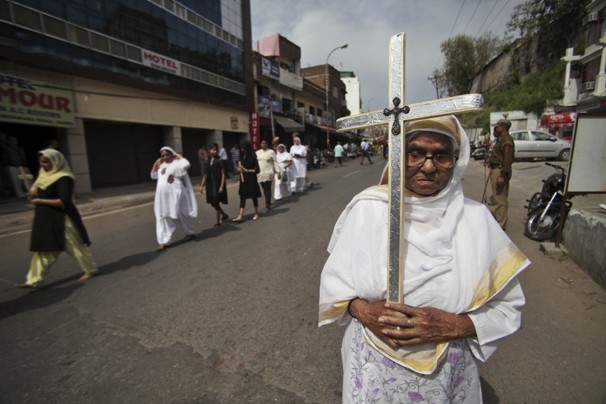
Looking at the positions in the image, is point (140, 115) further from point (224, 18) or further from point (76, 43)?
point (224, 18)

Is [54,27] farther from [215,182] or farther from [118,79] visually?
[215,182]

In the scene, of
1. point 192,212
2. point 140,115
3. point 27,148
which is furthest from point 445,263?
point 140,115

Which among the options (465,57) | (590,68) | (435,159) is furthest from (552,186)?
(465,57)

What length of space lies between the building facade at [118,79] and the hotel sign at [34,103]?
1.0 inches

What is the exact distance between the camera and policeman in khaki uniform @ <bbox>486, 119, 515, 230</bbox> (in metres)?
5.19

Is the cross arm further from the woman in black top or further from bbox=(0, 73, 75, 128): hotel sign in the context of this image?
bbox=(0, 73, 75, 128): hotel sign

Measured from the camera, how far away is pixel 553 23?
2589 centimetres

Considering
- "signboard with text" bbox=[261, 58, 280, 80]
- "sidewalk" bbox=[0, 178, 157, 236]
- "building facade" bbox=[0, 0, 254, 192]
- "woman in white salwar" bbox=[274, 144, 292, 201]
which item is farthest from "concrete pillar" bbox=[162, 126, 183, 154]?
"signboard with text" bbox=[261, 58, 280, 80]

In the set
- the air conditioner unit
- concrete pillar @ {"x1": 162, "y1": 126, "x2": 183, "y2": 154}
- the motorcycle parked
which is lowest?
the motorcycle parked

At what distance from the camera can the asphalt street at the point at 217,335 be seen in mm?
2148

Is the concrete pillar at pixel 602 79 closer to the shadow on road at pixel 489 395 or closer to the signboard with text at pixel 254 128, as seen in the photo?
the signboard with text at pixel 254 128

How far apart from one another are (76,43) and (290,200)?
9047mm

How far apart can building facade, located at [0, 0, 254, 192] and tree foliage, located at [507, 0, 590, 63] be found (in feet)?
77.7

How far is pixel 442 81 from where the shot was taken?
47000 mm
